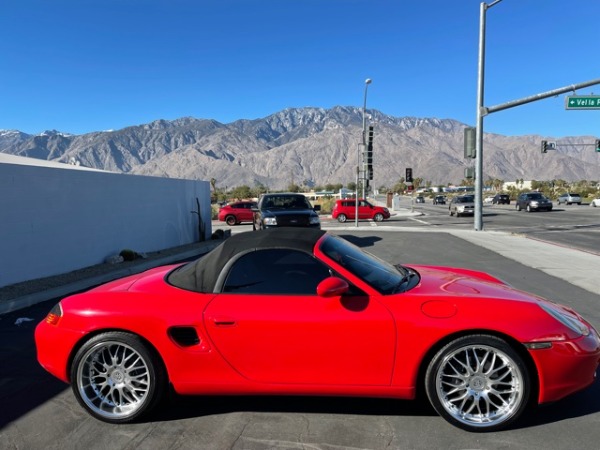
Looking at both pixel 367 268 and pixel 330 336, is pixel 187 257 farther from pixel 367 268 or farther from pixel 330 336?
pixel 330 336

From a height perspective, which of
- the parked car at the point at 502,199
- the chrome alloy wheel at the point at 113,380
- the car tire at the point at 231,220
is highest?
the chrome alloy wheel at the point at 113,380

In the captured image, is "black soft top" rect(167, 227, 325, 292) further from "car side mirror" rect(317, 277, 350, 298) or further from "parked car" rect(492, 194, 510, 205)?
"parked car" rect(492, 194, 510, 205)

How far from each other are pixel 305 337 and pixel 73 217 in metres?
8.18

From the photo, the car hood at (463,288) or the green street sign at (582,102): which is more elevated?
the green street sign at (582,102)

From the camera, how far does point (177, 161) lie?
189500 mm

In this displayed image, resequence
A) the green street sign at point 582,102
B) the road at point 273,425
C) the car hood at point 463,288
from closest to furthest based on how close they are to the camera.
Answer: the road at point 273,425
the car hood at point 463,288
the green street sign at point 582,102

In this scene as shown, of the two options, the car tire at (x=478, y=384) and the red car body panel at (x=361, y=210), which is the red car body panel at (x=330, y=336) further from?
the red car body panel at (x=361, y=210)

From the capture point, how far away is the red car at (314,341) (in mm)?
3104

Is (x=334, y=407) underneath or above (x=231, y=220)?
above

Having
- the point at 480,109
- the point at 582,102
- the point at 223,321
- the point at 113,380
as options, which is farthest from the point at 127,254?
the point at 582,102

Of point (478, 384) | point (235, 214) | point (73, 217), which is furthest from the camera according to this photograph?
point (235, 214)

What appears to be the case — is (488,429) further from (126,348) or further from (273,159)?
(273,159)

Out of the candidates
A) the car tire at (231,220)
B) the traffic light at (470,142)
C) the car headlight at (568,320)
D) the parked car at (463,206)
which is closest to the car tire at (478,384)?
the car headlight at (568,320)

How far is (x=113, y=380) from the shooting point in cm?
341
